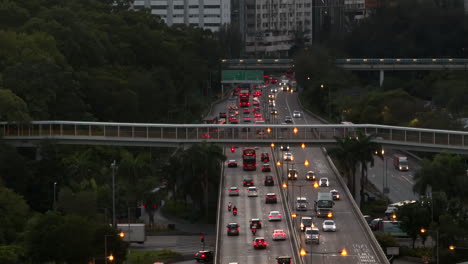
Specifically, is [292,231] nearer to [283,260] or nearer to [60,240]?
[283,260]

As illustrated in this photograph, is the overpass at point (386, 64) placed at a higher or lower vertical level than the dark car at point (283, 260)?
higher

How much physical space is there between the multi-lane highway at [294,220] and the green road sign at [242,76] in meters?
51.3

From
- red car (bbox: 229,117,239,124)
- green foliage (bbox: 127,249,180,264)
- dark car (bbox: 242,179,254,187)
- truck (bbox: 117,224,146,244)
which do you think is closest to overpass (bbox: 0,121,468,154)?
dark car (bbox: 242,179,254,187)

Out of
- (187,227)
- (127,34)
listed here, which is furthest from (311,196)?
(127,34)

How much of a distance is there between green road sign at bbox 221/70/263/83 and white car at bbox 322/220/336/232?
78.5 meters

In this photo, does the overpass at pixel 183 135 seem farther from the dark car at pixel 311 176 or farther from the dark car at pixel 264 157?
the dark car at pixel 264 157

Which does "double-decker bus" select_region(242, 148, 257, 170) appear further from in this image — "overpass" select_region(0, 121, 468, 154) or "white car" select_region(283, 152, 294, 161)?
"white car" select_region(283, 152, 294, 161)

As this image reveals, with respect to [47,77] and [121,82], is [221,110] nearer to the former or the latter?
[121,82]

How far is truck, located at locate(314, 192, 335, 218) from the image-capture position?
67.1m

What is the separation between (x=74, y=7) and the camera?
127 metres

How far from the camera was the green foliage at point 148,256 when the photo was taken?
61.8m

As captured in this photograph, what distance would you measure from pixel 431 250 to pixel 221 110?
229 ft

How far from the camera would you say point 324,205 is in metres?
67.9

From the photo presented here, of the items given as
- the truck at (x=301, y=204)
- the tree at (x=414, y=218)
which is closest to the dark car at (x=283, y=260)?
the tree at (x=414, y=218)
